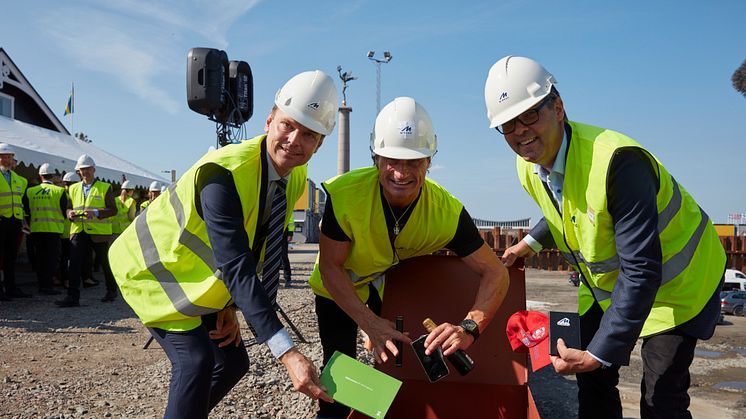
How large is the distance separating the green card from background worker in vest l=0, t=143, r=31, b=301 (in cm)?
755

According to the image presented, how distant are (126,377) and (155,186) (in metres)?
8.89

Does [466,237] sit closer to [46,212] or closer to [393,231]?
[393,231]

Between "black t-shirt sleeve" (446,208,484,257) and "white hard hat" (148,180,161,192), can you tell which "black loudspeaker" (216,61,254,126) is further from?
"white hard hat" (148,180,161,192)

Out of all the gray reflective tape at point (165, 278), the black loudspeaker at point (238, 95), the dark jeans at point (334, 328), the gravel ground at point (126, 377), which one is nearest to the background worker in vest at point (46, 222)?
the gravel ground at point (126, 377)

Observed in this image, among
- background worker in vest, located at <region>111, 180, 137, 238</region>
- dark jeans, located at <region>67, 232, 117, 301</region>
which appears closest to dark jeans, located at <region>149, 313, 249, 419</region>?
dark jeans, located at <region>67, 232, 117, 301</region>

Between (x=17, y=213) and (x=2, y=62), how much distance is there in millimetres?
11775

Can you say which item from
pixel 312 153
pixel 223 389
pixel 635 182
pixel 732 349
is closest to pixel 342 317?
pixel 223 389

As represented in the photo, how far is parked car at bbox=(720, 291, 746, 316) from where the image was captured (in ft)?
29.8

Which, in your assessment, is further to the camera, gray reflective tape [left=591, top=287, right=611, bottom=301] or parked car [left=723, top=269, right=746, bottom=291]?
parked car [left=723, top=269, right=746, bottom=291]

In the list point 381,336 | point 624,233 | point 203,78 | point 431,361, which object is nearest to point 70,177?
point 203,78

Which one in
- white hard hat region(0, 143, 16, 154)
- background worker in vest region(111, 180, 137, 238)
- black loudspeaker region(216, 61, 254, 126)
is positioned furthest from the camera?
background worker in vest region(111, 180, 137, 238)

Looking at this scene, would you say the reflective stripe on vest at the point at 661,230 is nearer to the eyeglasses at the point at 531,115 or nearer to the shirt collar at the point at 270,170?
the eyeglasses at the point at 531,115

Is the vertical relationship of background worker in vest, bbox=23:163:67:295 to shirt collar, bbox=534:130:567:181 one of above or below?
below

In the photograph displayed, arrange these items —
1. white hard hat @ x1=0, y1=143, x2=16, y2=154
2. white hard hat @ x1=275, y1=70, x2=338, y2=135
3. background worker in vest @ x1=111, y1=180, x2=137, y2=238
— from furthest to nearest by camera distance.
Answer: background worker in vest @ x1=111, y1=180, x2=137, y2=238 → white hard hat @ x1=0, y1=143, x2=16, y2=154 → white hard hat @ x1=275, y1=70, x2=338, y2=135
